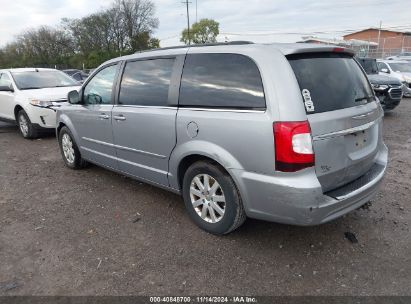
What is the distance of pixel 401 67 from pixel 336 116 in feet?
50.1

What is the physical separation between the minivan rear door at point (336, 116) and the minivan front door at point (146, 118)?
1339 mm

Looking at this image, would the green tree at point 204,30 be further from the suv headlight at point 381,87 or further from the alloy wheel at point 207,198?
the alloy wheel at point 207,198

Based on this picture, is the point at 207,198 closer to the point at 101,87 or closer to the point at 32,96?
the point at 101,87

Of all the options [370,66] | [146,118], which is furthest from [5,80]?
[370,66]

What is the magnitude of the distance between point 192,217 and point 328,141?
1616 mm

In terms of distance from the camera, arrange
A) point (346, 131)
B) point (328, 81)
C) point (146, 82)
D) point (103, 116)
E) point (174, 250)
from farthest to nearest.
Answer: point (103, 116), point (146, 82), point (174, 250), point (328, 81), point (346, 131)

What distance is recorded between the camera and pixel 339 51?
339 centimetres

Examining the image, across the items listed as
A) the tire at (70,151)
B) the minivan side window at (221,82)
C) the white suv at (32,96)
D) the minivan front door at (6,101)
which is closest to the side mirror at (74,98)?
the tire at (70,151)

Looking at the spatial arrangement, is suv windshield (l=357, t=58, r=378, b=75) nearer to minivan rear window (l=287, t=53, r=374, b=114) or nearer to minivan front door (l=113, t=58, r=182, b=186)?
minivan rear window (l=287, t=53, r=374, b=114)

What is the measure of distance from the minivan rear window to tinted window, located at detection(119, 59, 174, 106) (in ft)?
4.62

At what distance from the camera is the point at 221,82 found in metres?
3.25

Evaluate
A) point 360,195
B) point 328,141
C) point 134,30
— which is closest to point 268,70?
point 328,141

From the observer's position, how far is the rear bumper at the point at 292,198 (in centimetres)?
279

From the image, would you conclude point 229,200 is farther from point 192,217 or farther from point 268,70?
point 268,70
